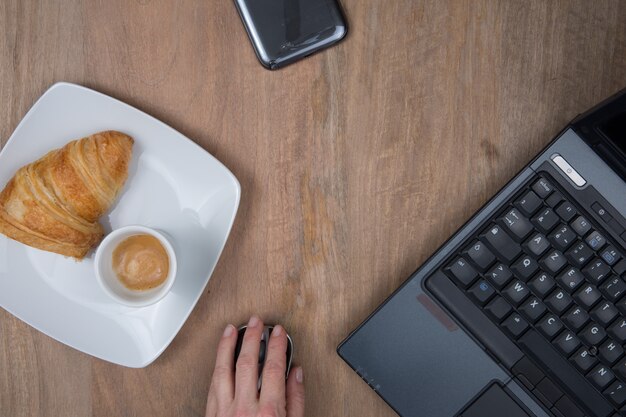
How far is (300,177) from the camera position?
32.5 inches

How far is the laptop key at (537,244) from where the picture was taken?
0.71 meters

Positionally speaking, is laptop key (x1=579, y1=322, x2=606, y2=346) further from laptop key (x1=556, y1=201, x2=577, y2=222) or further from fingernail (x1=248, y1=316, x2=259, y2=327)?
fingernail (x1=248, y1=316, x2=259, y2=327)

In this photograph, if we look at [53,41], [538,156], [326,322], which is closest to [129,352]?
[326,322]

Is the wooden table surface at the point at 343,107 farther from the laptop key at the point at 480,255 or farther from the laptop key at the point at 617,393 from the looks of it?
the laptop key at the point at 617,393

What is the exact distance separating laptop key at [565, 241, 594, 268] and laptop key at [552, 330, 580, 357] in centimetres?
8

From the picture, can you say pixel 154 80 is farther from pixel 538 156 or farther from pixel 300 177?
pixel 538 156

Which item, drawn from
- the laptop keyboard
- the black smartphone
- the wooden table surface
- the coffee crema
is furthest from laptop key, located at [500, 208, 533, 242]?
the coffee crema

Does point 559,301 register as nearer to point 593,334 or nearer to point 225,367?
point 593,334

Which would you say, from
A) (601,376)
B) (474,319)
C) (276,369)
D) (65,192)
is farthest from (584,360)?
(65,192)

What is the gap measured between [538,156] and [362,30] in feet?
0.88

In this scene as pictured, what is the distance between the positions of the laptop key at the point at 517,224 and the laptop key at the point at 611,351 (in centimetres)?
15

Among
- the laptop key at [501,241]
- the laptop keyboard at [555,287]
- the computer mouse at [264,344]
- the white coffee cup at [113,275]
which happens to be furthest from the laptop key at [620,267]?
the white coffee cup at [113,275]

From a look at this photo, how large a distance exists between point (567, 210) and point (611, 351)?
16cm

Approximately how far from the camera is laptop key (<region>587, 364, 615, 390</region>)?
723 mm
